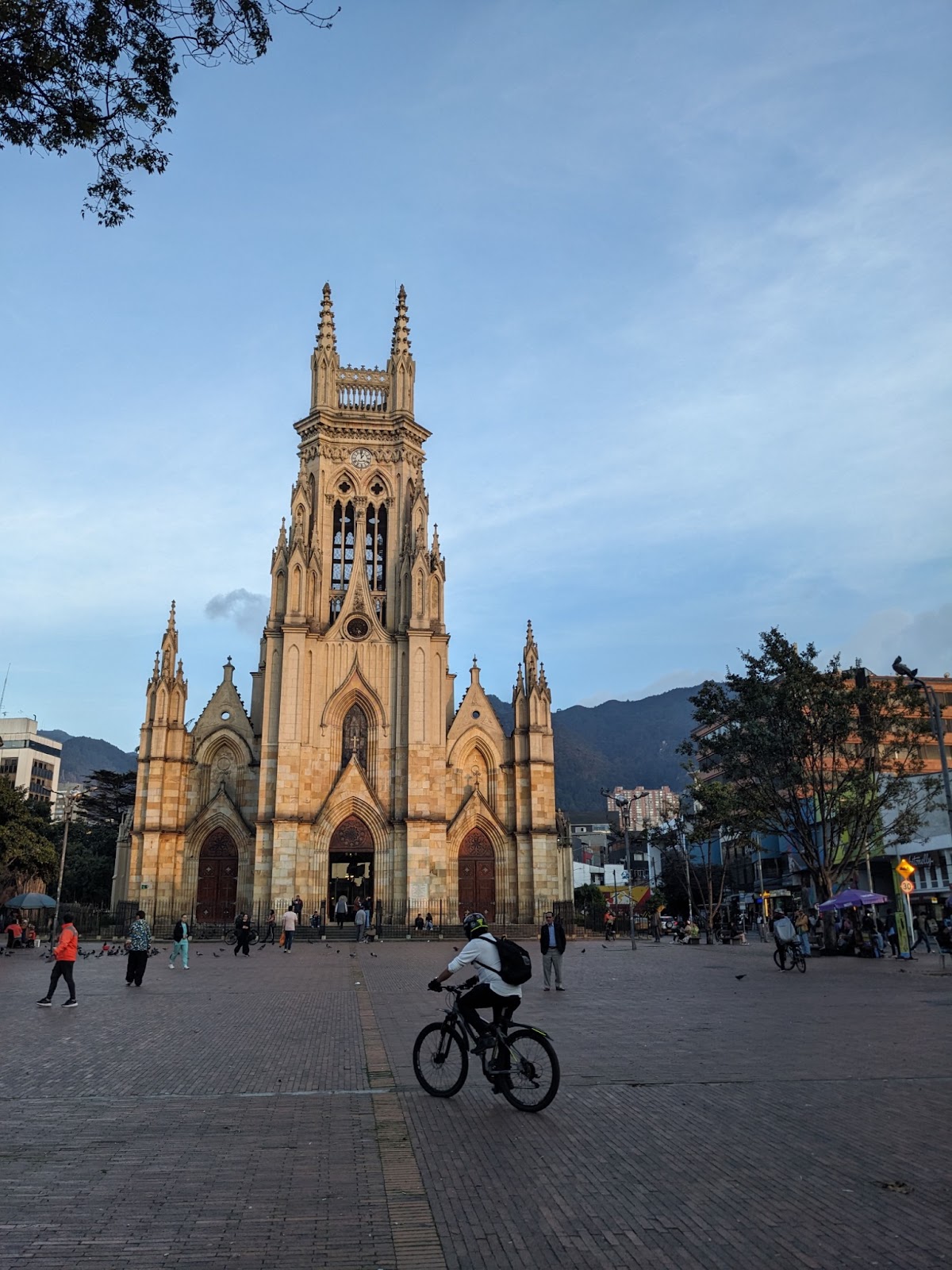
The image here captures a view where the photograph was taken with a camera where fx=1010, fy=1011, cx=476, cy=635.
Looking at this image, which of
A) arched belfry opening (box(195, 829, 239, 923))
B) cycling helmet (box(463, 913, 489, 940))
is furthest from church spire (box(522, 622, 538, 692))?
cycling helmet (box(463, 913, 489, 940))

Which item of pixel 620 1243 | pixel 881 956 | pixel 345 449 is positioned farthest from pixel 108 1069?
pixel 345 449

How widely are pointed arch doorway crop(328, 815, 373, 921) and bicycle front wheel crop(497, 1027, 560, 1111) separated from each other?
133 ft

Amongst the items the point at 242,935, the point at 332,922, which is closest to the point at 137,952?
the point at 242,935

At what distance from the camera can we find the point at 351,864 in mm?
49844

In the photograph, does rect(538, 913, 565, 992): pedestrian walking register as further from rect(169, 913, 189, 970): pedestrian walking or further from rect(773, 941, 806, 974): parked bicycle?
rect(169, 913, 189, 970): pedestrian walking

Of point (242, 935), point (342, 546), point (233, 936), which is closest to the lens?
point (242, 935)

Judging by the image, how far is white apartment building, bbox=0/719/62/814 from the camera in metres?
120

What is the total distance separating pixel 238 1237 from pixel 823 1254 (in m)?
2.98

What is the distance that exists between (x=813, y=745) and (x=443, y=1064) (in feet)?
83.8

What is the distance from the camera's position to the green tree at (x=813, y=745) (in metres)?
31.2

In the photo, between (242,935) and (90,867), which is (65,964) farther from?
(90,867)

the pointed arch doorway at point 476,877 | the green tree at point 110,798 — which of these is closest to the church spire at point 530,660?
the pointed arch doorway at point 476,877

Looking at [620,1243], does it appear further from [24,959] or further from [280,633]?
[280,633]

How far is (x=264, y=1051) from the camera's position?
37.7ft
